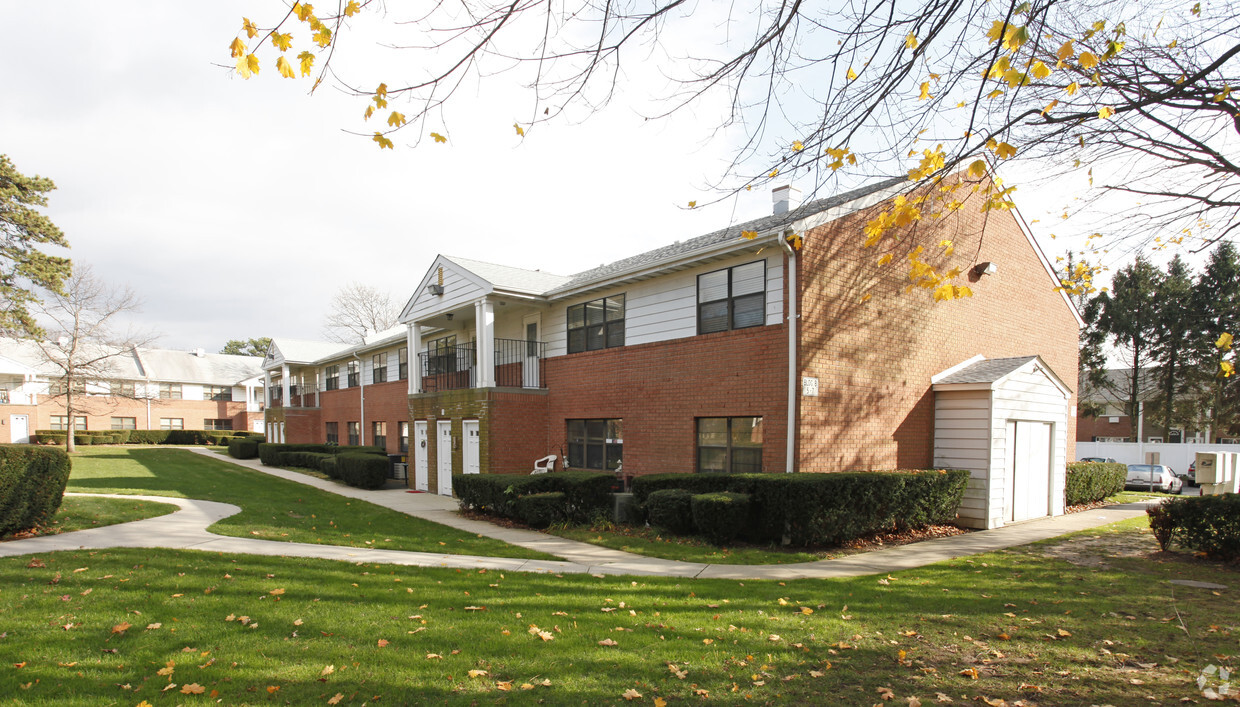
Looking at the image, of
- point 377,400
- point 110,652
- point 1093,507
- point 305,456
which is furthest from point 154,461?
point 1093,507

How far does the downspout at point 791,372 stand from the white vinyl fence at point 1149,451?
30.1 metres

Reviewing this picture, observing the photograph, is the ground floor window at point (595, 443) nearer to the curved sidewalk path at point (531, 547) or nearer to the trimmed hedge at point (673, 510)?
the trimmed hedge at point (673, 510)

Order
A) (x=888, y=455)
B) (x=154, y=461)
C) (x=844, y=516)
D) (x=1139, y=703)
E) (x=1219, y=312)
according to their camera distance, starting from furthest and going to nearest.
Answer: (x=1219, y=312)
(x=154, y=461)
(x=888, y=455)
(x=844, y=516)
(x=1139, y=703)

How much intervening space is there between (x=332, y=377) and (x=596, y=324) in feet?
81.9

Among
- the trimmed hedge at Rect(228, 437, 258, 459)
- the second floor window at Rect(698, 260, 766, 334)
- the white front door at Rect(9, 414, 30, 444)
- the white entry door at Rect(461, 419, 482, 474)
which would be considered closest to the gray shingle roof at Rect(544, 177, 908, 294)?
the second floor window at Rect(698, 260, 766, 334)

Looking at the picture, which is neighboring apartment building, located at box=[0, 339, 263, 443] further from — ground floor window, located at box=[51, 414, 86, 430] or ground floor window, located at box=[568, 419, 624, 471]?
ground floor window, located at box=[568, 419, 624, 471]

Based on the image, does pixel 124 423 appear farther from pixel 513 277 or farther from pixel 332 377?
pixel 513 277

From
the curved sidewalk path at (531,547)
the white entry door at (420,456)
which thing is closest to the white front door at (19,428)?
the white entry door at (420,456)

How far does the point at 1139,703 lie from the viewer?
4449 mm

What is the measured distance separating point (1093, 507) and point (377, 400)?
89.2 ft

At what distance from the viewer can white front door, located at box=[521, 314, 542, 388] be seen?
18391mm

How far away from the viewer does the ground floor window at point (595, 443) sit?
15.7 meters

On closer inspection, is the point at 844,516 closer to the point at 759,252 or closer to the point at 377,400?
the point at 759,252

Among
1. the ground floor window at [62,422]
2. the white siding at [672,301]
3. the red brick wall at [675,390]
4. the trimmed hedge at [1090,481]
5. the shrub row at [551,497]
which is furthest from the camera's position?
the ground floor window at [62,422]
